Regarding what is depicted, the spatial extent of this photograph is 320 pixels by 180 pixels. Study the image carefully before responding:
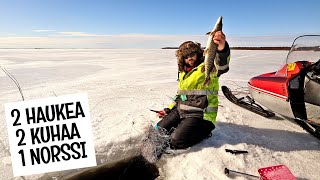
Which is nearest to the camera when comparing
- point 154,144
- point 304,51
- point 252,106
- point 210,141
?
point 154,144

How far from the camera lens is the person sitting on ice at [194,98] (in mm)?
3822

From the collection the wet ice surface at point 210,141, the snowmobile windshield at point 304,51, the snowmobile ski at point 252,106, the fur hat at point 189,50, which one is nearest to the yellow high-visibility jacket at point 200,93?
the fur hat at point 189,50

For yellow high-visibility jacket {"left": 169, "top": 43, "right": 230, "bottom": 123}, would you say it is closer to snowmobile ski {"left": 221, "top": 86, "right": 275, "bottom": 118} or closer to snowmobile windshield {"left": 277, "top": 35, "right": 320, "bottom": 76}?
snowmobile windshield {"left": 277, "top": 35, "right": 320, "bottom": 76}

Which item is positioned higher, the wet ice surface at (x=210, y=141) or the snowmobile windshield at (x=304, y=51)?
the snowmobile windshield at (x=304, y=51)

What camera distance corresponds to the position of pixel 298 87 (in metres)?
4.51

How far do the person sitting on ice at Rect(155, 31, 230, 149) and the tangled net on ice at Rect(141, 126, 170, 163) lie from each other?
15 cm

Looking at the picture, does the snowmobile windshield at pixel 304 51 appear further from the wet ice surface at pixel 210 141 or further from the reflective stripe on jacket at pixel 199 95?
the reflective stripe on jacket at pixel 199 95

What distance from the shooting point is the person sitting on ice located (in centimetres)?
382

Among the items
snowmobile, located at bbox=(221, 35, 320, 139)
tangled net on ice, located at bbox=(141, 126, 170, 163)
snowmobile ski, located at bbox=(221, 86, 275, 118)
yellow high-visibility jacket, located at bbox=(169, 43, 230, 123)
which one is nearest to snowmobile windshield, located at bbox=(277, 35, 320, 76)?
snowmobile, located at bbox=(221, 35, 320, 139)

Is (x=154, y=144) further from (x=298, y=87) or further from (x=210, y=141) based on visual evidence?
(x=298, y=87)

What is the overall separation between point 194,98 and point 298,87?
1.99 metres

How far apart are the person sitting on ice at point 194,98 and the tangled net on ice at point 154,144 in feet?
0.50

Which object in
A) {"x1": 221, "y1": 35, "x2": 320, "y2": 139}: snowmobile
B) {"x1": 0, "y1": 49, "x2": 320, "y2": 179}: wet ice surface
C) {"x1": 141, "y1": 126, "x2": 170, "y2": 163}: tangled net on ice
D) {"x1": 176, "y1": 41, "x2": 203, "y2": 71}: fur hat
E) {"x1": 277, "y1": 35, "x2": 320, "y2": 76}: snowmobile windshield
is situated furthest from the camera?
{"x1": 277, "y1": 35, "x2": 320, "y2": 76}: snowmobile windshield

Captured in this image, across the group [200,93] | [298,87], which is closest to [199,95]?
[200,93]
